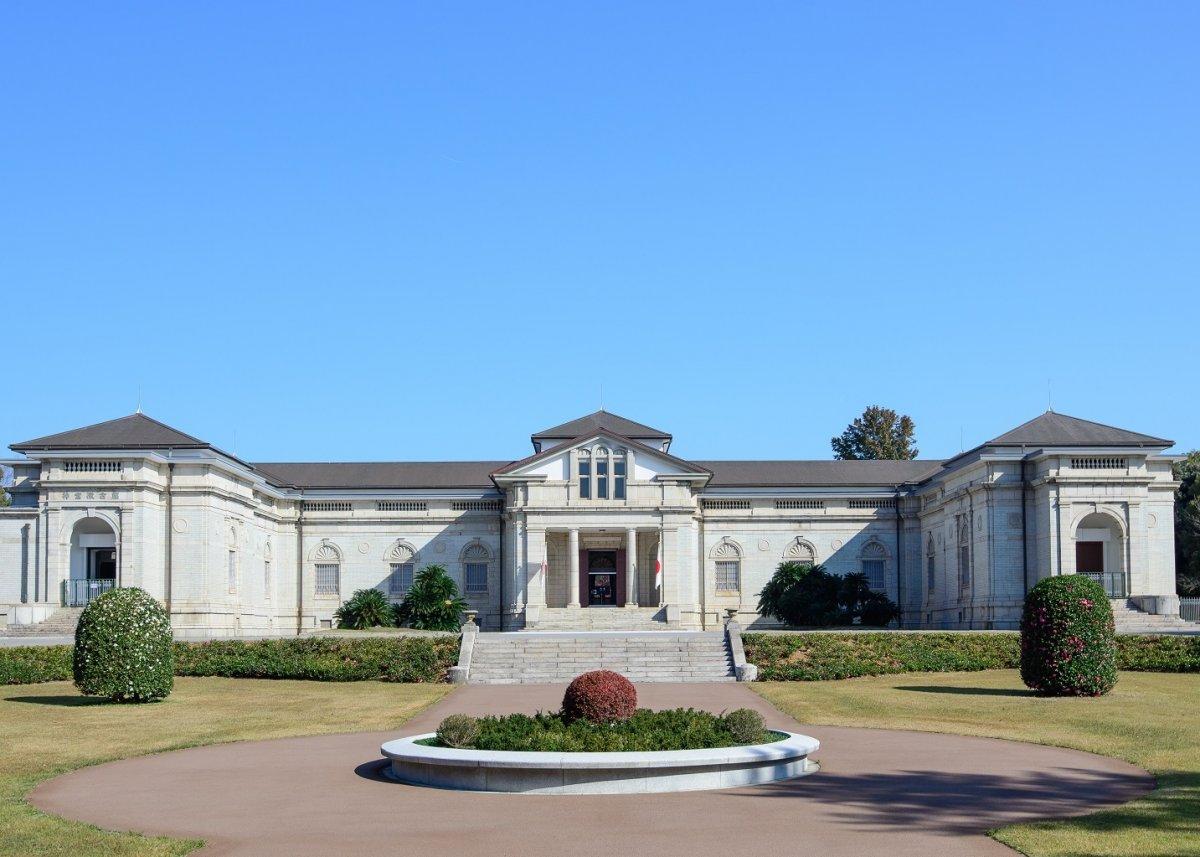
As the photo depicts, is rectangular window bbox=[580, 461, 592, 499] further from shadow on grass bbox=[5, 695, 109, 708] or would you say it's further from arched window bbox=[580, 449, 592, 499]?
shadow on grass bbox=[5, 695, 109, 708]

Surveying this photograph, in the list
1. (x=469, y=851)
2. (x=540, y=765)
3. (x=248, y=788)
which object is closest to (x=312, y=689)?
(x=248, y=788)

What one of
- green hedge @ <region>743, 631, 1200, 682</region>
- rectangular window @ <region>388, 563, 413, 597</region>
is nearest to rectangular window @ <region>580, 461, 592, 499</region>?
rectangular window @ <region>388, 563, 413, 597</region>

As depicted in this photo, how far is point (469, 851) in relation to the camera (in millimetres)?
14469

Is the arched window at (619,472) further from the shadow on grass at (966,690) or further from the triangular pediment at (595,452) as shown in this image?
the shadow on grass at (966,690)

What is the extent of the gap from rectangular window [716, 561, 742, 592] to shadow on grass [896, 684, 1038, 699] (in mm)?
28525

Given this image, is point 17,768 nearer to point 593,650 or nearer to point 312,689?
point 312,689

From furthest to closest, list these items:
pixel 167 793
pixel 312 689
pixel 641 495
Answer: pixel 641 495, pixel 312 689, pixel 167 793

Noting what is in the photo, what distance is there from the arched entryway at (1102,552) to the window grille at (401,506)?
29.8m

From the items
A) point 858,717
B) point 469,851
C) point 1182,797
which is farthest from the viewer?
point 858,717

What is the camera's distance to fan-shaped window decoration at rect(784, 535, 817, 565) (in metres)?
64.9

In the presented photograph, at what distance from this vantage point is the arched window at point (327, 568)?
64.2 meters

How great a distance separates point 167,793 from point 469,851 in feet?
22.0

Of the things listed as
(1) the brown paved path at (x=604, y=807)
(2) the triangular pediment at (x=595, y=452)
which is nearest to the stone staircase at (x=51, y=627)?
(2) the triangular pediment at (x=595, y=452)

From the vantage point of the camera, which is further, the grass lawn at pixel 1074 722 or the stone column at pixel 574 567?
the stone column at pixel 574 567
